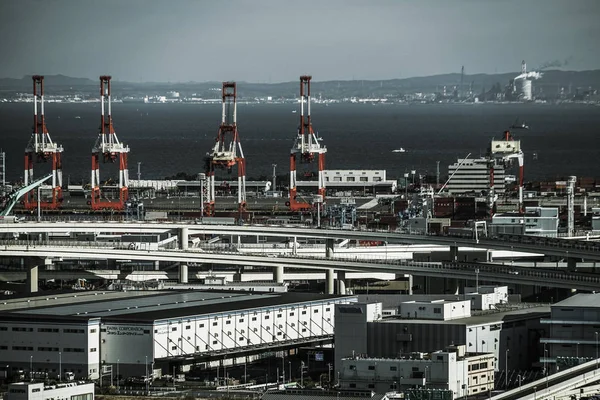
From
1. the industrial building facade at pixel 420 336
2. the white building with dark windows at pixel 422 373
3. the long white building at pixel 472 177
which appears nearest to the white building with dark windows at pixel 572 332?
the industrial building facade at pixel 420 336

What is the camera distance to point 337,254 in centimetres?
6162

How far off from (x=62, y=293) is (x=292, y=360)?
8.04 metres

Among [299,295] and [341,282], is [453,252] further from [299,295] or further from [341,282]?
[299,295]

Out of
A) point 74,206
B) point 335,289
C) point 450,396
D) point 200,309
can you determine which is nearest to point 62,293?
point 200,309

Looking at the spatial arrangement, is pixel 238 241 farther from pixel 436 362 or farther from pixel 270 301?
pixel 436 362

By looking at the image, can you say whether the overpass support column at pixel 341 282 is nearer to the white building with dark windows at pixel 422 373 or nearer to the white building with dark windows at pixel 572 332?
the white building with dark windows at pixel 572 332

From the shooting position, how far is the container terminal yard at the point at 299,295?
4262 centimetres

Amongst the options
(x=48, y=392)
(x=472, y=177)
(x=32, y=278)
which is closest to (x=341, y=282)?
(x=32, y=278)

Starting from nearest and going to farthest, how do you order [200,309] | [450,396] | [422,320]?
1. [450,396]
2. [422,320]
3. [200,309]

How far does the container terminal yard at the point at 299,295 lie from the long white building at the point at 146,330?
0.15 feet

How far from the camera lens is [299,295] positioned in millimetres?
52438

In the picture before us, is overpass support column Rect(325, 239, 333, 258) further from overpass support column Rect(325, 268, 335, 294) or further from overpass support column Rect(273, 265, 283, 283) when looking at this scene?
overpass support column Rect(273, 265, 283, 283)

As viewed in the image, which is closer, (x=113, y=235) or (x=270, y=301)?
(x=270, y=301)

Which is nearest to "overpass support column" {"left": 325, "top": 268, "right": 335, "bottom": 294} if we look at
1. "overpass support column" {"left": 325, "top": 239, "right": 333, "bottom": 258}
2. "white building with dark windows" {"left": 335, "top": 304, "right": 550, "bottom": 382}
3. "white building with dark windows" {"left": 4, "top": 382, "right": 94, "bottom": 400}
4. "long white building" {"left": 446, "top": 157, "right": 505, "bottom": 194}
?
"overpass support column" {"left": 325, "top": 239, "right": 333, "bottom": 258}
